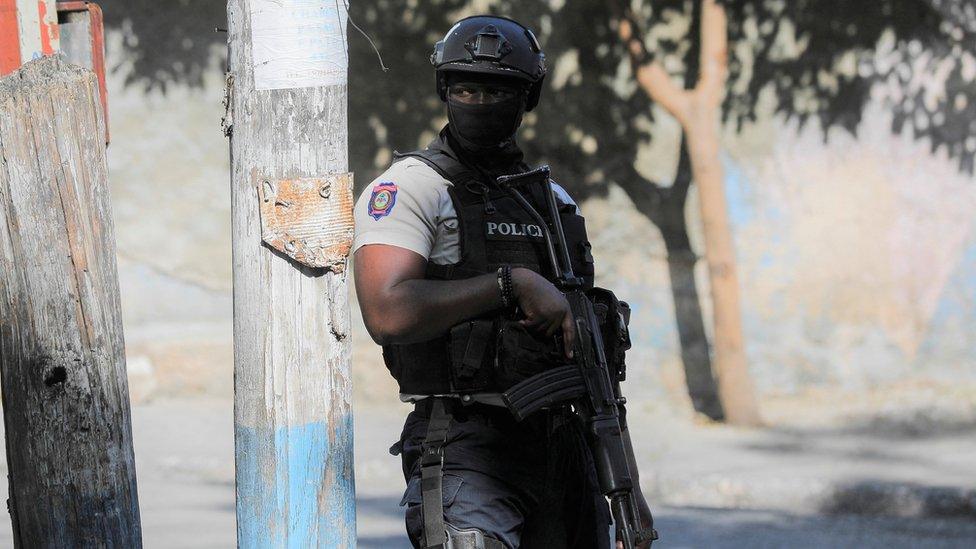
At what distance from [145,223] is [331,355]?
6.07 m

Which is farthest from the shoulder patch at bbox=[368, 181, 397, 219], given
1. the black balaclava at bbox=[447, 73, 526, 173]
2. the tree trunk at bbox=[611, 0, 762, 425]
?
the tree trunk at bbox=[611, 0, 762, 425]

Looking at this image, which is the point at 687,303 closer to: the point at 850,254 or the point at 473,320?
the point at 850,254

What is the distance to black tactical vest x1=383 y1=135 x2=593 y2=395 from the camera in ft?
8.85

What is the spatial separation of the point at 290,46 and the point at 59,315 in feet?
2.29

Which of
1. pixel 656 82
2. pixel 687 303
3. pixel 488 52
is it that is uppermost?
pixel 656 82

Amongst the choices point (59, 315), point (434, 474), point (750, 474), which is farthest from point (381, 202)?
point (750, 474)

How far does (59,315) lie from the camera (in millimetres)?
2664

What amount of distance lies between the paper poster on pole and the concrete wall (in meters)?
5.58

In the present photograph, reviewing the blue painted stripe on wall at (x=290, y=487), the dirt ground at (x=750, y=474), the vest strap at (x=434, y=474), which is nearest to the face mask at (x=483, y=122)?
the vest strap at (x=434, y=474)

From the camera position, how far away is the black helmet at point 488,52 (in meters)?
2.82

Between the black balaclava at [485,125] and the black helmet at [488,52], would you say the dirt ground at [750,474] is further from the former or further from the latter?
the black helmet at [488,52]

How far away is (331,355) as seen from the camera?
266 cm

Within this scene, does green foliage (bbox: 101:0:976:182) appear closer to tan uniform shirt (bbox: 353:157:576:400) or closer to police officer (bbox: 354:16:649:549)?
police officer (bbox: 354:16:649:549)

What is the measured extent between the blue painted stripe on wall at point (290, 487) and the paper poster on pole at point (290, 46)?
673 mm
